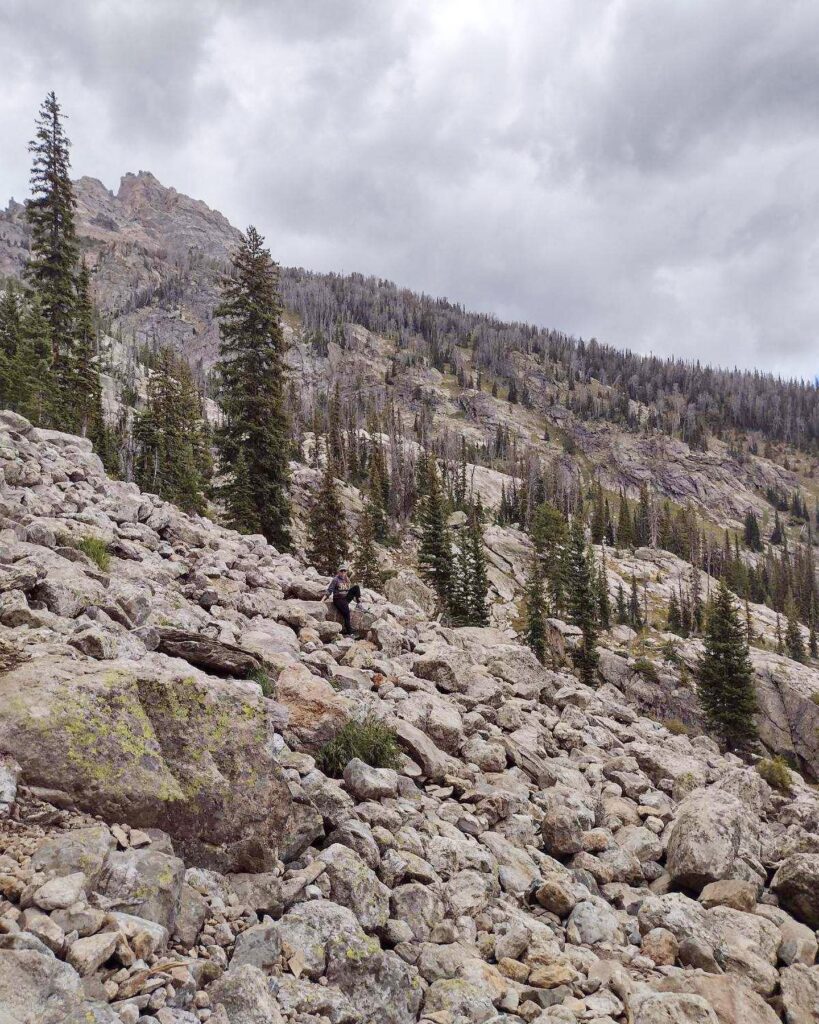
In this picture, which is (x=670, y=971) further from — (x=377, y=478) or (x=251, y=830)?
(x=377, y=478)

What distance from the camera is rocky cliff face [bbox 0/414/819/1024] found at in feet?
14.4

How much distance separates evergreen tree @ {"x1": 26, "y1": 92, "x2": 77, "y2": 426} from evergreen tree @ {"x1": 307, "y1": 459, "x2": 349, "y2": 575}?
801 inches

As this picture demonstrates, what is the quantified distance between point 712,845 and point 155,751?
8621 mm

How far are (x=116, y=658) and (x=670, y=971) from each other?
25.2 feet

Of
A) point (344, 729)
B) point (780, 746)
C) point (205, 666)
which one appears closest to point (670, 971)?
point (344, 729)

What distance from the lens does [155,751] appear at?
5.91 metres

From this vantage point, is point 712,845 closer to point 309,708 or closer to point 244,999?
point 309,708

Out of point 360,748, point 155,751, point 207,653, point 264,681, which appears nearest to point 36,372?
point 207,653

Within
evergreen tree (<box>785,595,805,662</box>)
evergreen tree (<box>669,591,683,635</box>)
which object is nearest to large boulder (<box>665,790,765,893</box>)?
evergreen tree (<box>669,591,683,635</box>)

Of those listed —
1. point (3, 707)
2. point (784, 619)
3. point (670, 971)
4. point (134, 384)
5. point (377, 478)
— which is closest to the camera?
point (3, 707)

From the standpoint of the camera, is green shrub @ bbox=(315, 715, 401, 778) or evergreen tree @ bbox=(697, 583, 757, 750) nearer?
green shrub @ bbox=(315, 715, 401, 778)

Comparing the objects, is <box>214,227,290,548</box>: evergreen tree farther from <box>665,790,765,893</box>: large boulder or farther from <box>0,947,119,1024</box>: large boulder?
<box>0,947,119,1024</box>: large boulder

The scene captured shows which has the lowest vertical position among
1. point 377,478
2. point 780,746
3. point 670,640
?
point 780,746

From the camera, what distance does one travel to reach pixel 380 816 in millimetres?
7676
